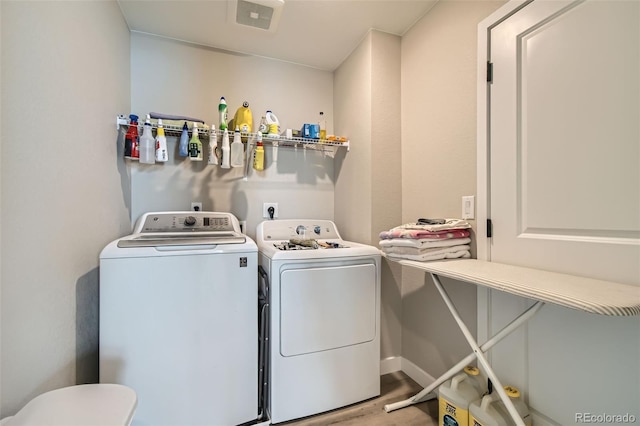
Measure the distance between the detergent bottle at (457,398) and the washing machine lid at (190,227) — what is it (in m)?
1.27

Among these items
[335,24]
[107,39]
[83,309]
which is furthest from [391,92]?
[83,309]

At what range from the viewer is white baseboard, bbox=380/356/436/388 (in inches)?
67.2

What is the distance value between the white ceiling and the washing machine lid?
1.31 metres

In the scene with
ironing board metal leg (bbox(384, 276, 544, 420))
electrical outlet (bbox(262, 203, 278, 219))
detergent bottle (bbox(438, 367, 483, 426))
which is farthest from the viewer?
electrical outlet (bbox(262, 203, 278, 219))

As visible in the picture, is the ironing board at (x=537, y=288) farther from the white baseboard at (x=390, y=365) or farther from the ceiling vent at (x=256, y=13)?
the ceiling vent at (x=256, y=13)

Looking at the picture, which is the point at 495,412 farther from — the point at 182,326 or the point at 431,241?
the point at 182,326

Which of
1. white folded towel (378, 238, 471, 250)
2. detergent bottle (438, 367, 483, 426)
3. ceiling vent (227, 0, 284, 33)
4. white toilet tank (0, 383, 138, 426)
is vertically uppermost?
ceiling vent (227, 0, 284, 33)

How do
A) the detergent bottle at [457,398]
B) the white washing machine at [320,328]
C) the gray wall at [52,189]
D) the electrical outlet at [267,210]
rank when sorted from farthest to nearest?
the electrical outlet at [267,210] < the white washing machine at [320,328] < the detergent bottle at [457,398] < the gray wall at [52,189]

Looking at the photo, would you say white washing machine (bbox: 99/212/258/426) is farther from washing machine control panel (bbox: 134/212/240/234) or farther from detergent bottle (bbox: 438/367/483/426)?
detergent bottle (bbox: 438/367/483/426)

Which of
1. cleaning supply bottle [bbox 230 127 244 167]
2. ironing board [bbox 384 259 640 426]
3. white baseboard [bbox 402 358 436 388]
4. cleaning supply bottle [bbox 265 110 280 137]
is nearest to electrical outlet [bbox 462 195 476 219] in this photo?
ironing board [bbox 384 259 640 426]

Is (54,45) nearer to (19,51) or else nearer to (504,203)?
(19,51)

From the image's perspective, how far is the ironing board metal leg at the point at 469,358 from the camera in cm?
95

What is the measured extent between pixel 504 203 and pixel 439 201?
0.38m

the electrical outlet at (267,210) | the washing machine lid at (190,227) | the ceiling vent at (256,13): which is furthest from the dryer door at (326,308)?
the ceiling vent at (256,13)
